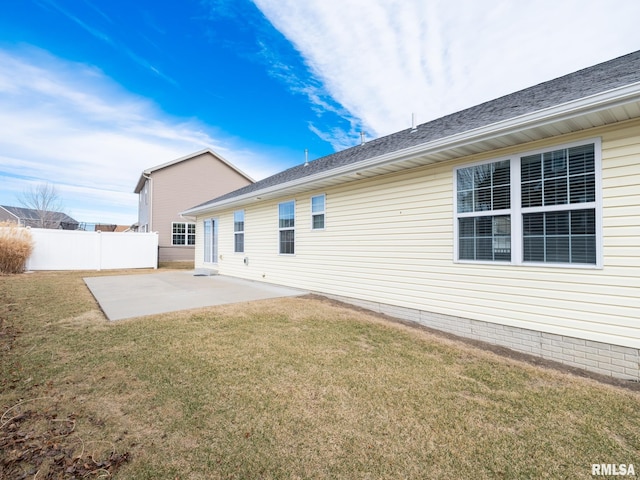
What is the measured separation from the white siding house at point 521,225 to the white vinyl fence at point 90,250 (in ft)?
45.4

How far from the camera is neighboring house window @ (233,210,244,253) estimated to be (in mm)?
11375

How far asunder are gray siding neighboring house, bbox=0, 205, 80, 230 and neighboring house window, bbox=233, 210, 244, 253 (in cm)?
2442

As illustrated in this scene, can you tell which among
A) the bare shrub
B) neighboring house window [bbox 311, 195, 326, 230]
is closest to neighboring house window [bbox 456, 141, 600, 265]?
neighboring house window [bbox 311, 195, 326, 230]

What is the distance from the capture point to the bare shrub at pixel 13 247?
12.1 meters

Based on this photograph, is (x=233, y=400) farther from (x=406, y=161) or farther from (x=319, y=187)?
(x=319, y=187)

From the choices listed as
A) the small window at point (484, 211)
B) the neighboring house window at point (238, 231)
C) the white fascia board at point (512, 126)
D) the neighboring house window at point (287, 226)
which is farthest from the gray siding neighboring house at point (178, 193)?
the small window at point (484, 211)

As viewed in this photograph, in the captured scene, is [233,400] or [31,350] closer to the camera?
[233,400]

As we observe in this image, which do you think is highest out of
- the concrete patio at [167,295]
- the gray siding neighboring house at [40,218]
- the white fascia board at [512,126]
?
the gray siding neighboring house at [40,218]

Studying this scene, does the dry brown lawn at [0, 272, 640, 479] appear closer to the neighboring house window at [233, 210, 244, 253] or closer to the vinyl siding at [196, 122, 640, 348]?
the vinyl siding at [196, 122, 640, 348]

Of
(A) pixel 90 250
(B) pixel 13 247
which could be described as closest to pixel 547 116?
(B) pixel 13 247

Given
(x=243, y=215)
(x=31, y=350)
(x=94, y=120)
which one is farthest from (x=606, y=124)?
(x=94, y=120)

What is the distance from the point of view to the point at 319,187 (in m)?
7.84

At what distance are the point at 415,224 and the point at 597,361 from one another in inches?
123

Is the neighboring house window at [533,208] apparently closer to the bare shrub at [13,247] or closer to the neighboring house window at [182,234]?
the bare shrub at [13,247]
